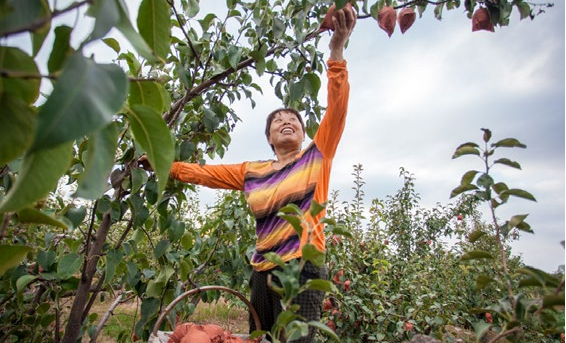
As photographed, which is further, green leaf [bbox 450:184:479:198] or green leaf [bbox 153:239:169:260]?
green leaf [bbox 153:239:169:260]

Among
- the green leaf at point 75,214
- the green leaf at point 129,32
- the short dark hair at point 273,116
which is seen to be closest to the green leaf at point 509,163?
the green leaf at point 129,32

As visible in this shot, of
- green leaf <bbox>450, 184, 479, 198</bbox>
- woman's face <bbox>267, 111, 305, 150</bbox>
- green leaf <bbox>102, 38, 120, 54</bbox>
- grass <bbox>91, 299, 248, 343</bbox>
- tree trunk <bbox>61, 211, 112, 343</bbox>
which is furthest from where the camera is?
grass <bbox>91, 299, 248, 343</bbox>

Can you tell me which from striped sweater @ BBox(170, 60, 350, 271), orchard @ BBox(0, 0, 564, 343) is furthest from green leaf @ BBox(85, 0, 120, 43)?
striped sweater @ BBox(170, 60, 350, 271)

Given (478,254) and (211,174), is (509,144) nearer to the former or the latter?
(478,254)

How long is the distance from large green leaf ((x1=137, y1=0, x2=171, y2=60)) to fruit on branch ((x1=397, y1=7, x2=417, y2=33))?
1190mm

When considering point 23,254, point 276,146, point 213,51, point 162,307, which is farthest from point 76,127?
point 276,146

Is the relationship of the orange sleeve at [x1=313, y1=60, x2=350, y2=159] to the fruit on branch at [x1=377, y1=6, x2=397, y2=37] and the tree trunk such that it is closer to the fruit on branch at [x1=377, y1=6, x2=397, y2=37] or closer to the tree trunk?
the fruit on branch at [x1=377, y1=6, x2=397, y2=37]

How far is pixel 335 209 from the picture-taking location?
10.8 ft

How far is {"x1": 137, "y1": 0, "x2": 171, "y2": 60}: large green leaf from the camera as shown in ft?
1.41

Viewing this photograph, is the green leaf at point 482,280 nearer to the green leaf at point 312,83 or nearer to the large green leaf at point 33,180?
the large green leaf at point 33,180

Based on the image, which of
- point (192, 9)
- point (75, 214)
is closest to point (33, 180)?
point (75, 214)

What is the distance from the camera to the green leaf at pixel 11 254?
1.42 ft

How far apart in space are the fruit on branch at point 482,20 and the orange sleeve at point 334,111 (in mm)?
444

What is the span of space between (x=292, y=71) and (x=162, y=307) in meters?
1.01
